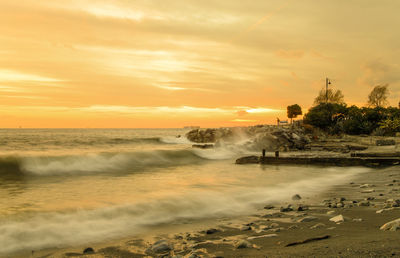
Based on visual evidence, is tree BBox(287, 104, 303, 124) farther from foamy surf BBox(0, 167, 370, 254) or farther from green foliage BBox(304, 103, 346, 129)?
foamy surf BBox(0, 167, 370, 254)

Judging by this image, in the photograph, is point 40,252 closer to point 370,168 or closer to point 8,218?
point 8,218

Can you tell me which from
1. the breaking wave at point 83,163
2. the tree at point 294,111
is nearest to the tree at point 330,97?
the tree at point 294,111

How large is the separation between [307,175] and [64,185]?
13614 mm

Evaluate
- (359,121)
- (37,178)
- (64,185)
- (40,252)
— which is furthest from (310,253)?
(359,121)

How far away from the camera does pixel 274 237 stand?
6359 mm

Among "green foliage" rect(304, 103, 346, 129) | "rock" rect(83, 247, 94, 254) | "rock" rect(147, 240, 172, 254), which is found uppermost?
"green foliage" rect(304, 103, 346, 129)

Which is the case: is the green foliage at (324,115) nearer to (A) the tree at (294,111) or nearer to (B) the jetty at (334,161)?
(A) the tree at (294,111)

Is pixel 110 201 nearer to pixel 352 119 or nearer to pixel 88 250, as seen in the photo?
pixel 88 250

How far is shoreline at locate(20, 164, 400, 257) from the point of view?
4974 millimetres

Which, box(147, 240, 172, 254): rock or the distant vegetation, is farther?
the distant vegetation

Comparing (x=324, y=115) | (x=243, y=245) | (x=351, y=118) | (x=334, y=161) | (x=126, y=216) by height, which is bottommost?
(x=126, y=216)

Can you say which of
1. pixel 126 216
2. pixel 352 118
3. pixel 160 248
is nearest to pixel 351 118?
pixel 352 118

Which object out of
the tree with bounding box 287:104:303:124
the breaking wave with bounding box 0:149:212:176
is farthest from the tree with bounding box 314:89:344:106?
the breaking wave with bounding box 0:149:212:176

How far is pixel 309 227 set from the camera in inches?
275
